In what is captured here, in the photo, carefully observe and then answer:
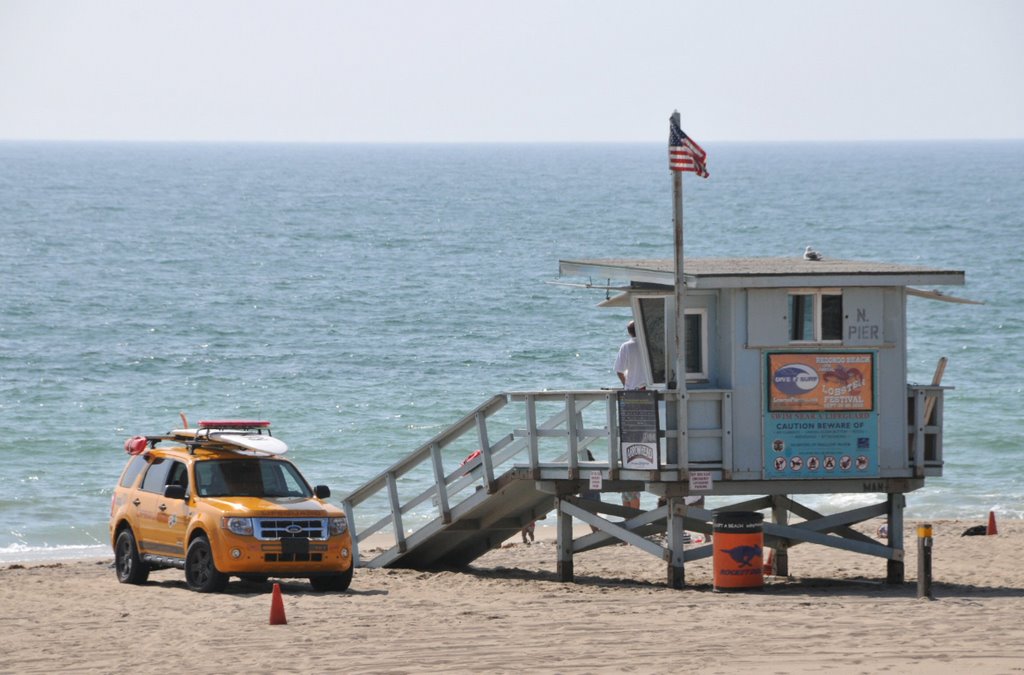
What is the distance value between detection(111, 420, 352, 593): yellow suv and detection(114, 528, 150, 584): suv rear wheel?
0.04 ft

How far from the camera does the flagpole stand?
58.2 ft

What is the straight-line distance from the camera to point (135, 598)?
61.3 ft

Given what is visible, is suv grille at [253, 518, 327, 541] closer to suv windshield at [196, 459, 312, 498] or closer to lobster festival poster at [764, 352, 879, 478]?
suv windshield at [196, 459, 312, 498]

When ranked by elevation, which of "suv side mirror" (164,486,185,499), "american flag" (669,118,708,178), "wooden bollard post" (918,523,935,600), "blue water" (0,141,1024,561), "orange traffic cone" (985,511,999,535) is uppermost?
"american flag" (669,118,708,178)

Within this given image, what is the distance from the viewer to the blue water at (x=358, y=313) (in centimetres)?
3656

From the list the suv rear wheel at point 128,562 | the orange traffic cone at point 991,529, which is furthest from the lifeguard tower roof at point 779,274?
the orange traffic cone at point 991,529

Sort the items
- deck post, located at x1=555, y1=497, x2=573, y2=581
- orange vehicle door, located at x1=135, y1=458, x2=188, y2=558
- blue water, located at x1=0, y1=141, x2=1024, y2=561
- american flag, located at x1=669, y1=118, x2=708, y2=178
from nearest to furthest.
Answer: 1. american flag, located at x1=669, y1=118, x2=708, y2=178
2. orange vehicle door, located at x1=135, y1=458, x2=188, y2=558
3. deck post, located at x1=555, y1=497, x2=573, y2=581
4. blue water, located at x1=0, y1=141, x2=1024, y2=561

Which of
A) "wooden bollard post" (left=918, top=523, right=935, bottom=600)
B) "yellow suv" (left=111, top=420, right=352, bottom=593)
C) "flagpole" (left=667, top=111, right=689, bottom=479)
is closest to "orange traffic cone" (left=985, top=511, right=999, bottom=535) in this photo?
"wooden bollard post" (left=918, top=523, right=935, bottom=600)

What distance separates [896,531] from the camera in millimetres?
19516

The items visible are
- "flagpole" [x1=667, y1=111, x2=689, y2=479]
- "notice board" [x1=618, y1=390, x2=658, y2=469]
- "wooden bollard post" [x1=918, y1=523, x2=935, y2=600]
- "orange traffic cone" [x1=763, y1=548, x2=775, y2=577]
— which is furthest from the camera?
"orange traffic cone" [x1=763, y1=548, x2=775, y2=577]

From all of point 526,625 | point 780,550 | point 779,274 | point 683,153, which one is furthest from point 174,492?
point 780,550

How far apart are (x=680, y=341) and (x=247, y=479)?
5015mm

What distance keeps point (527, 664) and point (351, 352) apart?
37887 mm

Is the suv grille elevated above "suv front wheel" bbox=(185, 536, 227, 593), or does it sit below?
above
